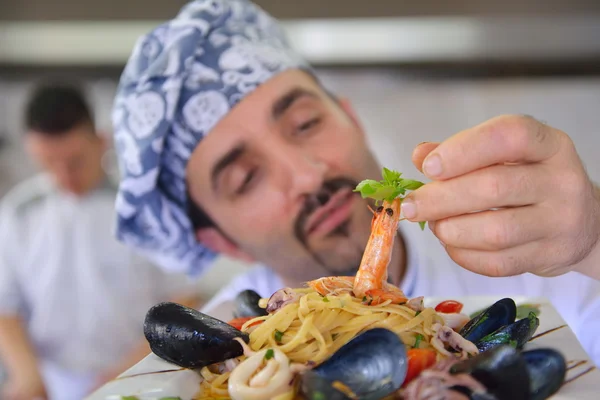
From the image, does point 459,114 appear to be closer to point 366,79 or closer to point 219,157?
point 366,79

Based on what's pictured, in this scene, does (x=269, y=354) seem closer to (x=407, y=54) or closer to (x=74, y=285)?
(x=74, y=285)

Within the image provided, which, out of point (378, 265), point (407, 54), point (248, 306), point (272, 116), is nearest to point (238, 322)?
point (248, 306)

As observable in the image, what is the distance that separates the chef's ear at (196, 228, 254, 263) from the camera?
1.87 metres

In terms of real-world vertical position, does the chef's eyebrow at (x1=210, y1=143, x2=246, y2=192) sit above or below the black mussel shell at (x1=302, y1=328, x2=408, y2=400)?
above

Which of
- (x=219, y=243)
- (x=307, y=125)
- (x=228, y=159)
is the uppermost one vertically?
(x=307, y=125)

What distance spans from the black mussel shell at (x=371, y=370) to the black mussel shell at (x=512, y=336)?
0.66 feet

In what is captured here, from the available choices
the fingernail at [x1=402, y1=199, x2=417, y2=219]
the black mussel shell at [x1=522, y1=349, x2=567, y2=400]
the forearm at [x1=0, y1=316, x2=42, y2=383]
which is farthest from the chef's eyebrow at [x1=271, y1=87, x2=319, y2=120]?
the forearm at [x1=0, y1=316, x2=42, y2=383]

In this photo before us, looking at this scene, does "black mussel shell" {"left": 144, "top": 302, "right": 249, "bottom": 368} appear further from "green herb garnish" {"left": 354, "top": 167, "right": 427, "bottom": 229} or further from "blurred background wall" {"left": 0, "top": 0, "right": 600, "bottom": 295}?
"blurred background wall" {"left": 0, "top": 0, "right": 600, "bottom": 295}

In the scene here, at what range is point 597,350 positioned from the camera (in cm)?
124

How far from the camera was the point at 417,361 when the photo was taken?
0.87 meters

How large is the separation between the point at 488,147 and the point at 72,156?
2.45 metres

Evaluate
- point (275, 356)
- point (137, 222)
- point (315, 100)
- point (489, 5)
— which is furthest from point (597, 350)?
point (489, 5)

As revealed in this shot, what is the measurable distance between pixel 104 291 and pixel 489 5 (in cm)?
238

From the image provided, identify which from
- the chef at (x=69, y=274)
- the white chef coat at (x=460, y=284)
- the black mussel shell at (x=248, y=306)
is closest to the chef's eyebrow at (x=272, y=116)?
the white chef coat at (x=460, y=284)
